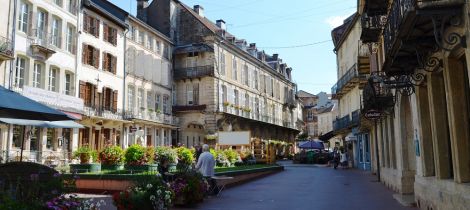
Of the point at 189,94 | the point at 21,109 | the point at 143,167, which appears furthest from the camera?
the point at 189,94

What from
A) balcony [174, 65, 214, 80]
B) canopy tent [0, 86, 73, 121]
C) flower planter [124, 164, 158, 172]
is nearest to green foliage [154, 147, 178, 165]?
flower planter [124, 164, 158, 172]

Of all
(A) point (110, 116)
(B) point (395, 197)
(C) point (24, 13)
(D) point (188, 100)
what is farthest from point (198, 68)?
(B) point (395, 197)

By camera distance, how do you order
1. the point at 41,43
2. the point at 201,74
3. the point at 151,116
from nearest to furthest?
the point at 41,43 → the point at 151,116 → the point at 201,74

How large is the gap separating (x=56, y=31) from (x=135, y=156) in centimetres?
1313

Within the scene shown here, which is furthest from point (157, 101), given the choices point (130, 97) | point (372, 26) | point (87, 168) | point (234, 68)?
point (372, 26)

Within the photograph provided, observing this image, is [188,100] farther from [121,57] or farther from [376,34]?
[376,34]

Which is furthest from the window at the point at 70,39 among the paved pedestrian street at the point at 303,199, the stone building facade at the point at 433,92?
the stone building facade at the point at 433,92

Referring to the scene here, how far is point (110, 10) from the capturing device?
110ft

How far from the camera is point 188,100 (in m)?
43.7

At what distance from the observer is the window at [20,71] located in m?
24.3

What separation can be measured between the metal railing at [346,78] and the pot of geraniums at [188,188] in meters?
17.6

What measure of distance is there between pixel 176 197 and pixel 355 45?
23239mm

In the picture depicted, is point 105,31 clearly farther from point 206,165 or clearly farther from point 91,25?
point 206,165

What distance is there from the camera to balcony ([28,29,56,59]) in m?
25.2
